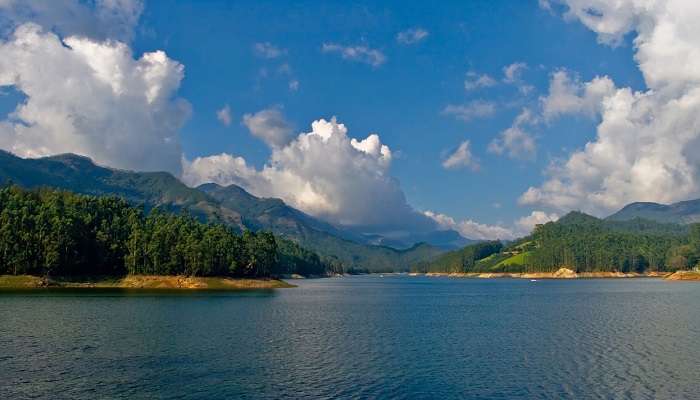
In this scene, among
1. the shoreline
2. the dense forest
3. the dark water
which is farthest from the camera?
the shoreline

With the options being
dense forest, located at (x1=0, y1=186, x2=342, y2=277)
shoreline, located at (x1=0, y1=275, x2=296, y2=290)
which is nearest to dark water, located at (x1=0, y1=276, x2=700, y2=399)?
shoreline, located at (x1=0, y1=275, x2=296, y2=290)

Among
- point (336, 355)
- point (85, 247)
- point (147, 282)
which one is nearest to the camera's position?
point (336, 355)

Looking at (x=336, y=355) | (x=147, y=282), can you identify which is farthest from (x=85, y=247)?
(x=336, y=355)

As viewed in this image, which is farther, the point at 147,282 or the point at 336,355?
the point at 147,282

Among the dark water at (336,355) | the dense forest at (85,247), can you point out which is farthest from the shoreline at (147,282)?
the dark water at (336,355)

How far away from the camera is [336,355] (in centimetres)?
6019

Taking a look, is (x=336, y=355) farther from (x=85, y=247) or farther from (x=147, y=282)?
(x=85, y=247)

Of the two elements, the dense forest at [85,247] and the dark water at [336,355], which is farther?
the dense forest at [85,247]

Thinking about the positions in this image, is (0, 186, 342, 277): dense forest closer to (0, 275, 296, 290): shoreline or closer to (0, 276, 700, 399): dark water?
(0, 275, 296, 290): shoreline

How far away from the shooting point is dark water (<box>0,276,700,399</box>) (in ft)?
148

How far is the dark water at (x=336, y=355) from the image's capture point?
45062mm

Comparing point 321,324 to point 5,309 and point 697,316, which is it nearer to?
point 5,309

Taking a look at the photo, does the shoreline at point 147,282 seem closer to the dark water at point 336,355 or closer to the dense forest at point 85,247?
the dense forest at point 85,247

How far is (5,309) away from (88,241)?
98268 mm
